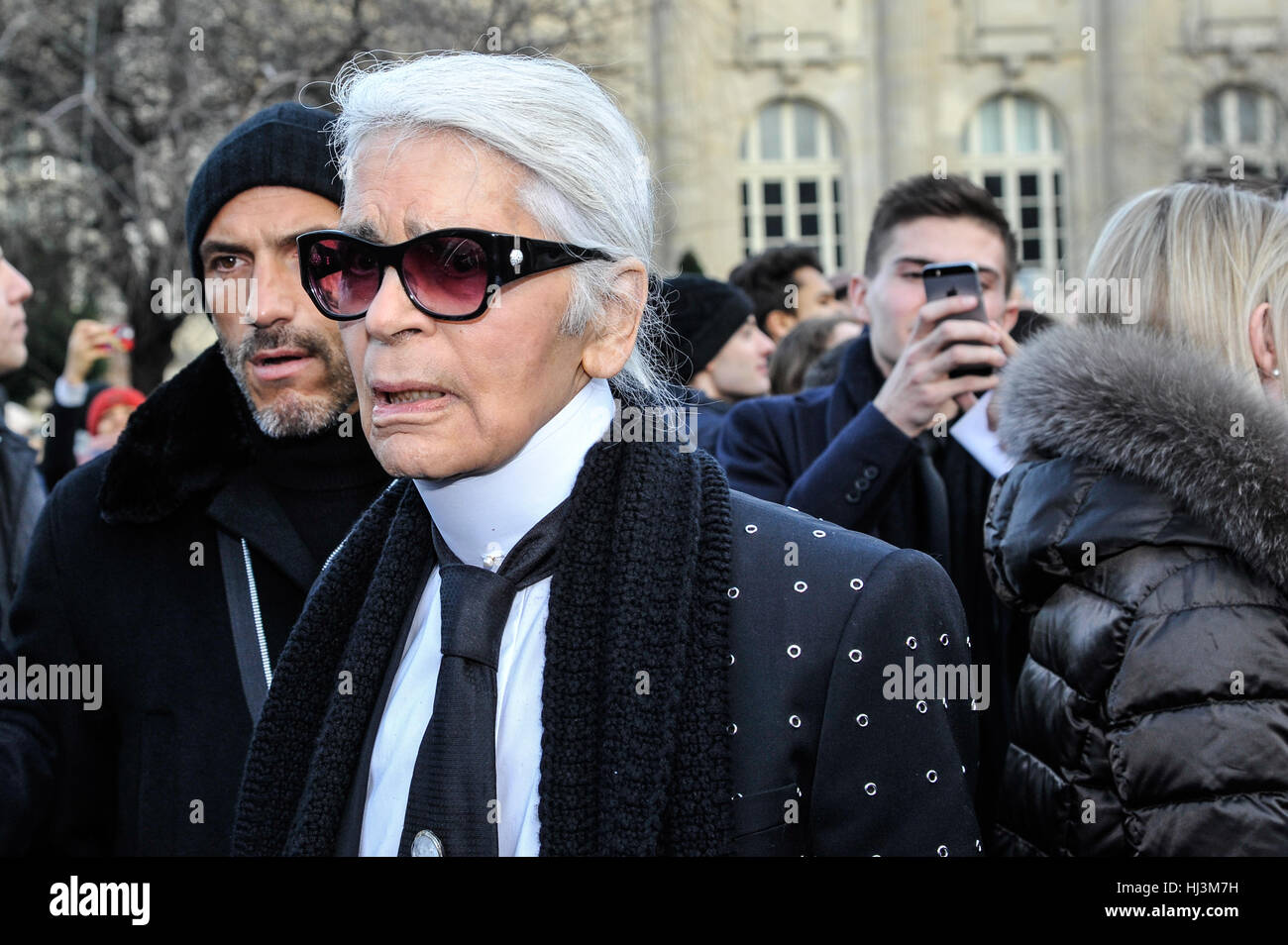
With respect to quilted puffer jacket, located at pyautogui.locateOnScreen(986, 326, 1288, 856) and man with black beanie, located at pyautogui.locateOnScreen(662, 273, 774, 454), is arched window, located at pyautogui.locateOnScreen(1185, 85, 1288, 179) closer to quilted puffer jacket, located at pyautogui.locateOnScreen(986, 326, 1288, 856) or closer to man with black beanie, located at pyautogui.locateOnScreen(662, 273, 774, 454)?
man with black beanie, located at pyautogui.locateOnScreen(662, 273, 774, 454)

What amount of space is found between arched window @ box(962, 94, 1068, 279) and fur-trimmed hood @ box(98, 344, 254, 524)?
24569 millimetres

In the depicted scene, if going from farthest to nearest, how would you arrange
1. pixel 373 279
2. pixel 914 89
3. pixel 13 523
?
pixel 914 89 < pixel 13 523 < pixel 373 279

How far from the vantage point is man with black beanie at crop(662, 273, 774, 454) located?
18.0 ft

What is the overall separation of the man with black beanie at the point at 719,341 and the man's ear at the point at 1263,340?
2960 millimetres

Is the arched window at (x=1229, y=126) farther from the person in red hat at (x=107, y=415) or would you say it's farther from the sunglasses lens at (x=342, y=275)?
the sunglasses lens at (x=342, y=275)

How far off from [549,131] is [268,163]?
96cm

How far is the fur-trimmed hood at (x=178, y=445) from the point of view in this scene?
8.21ft

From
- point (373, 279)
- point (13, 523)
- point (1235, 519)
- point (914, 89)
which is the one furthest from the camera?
point (914, 89)

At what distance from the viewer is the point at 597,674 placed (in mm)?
1786

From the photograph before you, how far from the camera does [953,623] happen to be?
5.88 feet

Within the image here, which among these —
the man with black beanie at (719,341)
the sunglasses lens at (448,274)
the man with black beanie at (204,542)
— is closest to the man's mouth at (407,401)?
the sunglasses lens at (448,274)
